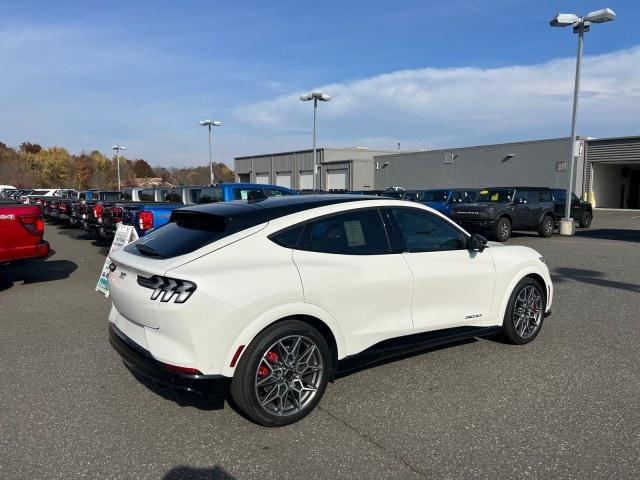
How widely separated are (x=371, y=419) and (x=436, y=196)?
16.4 metres

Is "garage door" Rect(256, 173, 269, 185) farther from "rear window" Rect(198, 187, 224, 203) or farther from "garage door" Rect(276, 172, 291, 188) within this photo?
"rear window" Rect(198, 187, 224, 203)

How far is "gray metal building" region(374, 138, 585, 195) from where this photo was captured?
34.9m

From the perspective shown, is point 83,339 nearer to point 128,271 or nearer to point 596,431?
point 128,271

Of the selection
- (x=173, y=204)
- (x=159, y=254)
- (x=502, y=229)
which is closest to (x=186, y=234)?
(x=159, y=254)

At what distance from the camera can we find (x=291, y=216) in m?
3.90

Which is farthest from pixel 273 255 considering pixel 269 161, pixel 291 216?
pixel 269 161

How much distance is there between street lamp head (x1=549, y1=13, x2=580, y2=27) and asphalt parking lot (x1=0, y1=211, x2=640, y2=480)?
15054 millimetres

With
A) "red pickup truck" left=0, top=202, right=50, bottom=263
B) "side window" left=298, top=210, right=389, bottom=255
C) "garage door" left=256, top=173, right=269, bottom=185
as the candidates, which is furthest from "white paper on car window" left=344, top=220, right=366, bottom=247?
"garage door" left=256, top=173, right=269, bottom=185

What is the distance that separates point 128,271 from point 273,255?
1133 millimetres

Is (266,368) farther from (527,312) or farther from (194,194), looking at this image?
(194,194)

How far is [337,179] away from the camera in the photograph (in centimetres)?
5356

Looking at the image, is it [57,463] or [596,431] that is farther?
[596,431]

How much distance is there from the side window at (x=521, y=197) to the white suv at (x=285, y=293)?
13229 mm

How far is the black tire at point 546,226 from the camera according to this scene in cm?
1748
